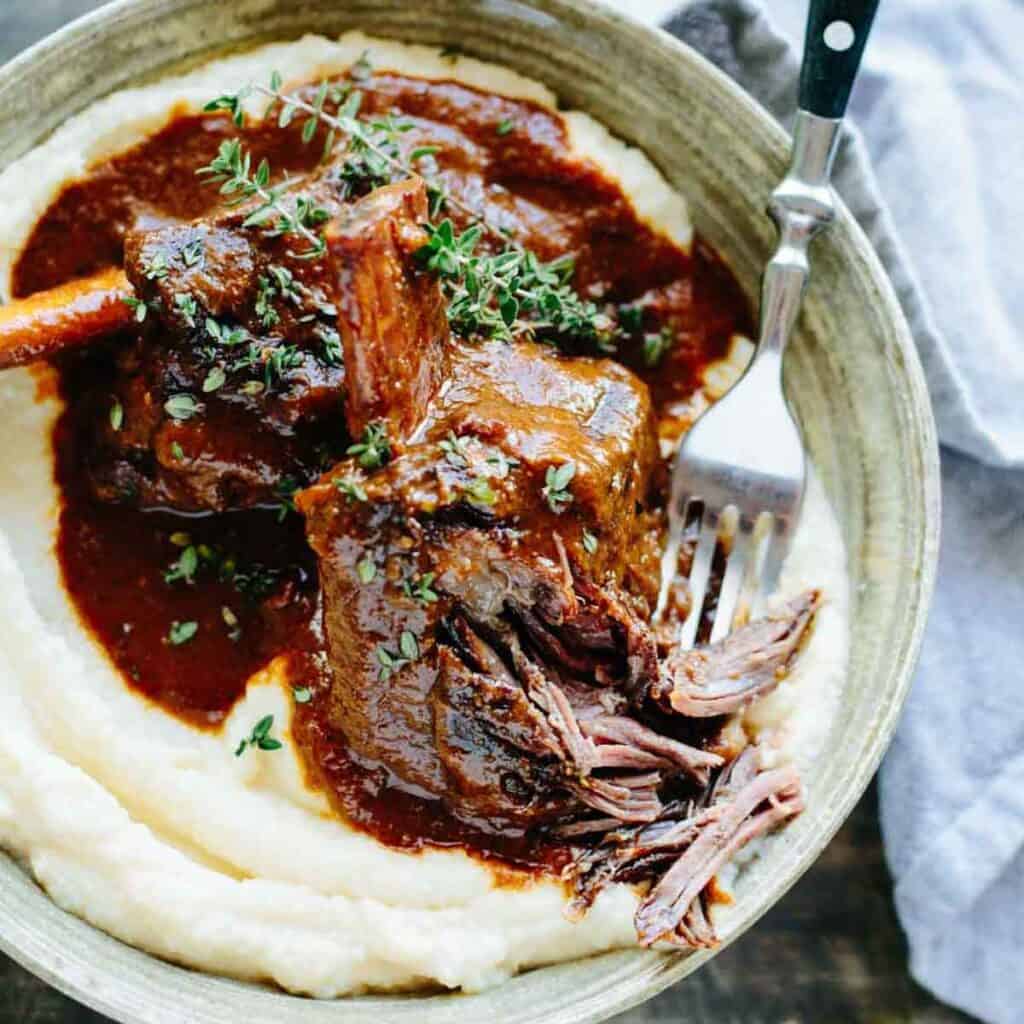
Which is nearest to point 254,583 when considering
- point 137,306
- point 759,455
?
point 137,306

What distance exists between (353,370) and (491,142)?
1.61 metres

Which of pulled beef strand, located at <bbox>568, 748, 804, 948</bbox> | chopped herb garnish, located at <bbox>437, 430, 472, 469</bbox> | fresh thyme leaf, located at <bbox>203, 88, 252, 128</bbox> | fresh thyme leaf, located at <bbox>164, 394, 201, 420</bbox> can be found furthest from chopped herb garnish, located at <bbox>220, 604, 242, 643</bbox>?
fresh thyme leaf, located at <bbox>203, 88, 252, 128</bbox>

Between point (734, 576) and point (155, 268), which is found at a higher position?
point (155, 268)

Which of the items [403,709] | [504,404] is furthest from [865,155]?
[403,709]

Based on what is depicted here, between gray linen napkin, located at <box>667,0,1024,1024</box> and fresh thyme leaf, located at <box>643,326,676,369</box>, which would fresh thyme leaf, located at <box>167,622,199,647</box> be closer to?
fresh thyme leaf, located at <box>643,326,676,369</box>

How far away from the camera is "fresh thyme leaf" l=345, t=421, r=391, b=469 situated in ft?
12.0

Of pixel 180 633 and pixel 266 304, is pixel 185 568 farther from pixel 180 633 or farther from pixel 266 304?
pixel 266 304

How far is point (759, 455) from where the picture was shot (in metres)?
4.61

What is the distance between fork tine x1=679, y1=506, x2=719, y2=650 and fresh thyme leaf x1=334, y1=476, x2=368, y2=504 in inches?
61.7

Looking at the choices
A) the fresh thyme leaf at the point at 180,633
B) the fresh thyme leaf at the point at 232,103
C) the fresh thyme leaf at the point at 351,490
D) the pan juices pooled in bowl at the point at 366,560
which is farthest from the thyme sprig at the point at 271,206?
the fresh thyme leaf at the point at 180,633

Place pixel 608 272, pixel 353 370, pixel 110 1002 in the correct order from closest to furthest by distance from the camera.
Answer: pixel 353 370 < pixel 110 1002 < pixel 608 272

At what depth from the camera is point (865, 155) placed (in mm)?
4977

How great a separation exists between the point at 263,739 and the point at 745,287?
103 inches

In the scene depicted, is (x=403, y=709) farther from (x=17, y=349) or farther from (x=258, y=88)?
(x=258, y=88)
